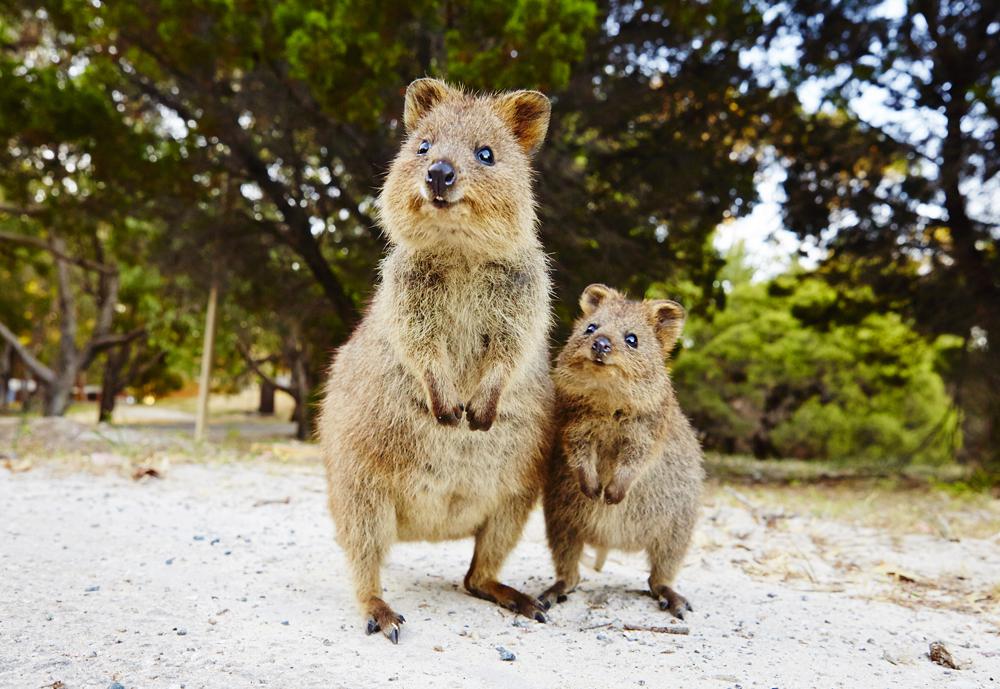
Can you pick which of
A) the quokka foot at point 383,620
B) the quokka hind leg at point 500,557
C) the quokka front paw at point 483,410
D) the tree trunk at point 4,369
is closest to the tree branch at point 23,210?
the quokka hind leg at point 500,557

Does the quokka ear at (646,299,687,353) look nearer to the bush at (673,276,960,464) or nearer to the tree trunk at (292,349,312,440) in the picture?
the bush at (673,276,960,464)

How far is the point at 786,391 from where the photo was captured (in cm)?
1631

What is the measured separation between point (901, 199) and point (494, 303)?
769 centimetres

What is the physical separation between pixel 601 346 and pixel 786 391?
45.7 ft

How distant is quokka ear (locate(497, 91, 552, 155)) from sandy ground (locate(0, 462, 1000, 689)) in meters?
2.11

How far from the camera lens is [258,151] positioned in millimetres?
10492

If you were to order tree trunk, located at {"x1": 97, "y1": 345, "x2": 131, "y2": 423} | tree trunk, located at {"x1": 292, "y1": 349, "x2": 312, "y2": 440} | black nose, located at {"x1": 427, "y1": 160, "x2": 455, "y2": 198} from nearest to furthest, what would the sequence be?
black nose, located at {"x1": 427, "y1": 160, "x2": 455, "y2": 198} < tree trunk, located at {"x1": 292, "y1": 349, "x2": 312, "y2": 440} < tree trunk, located at {"x1": 97, "y1": 345, "x2": 131, "y2": 423}

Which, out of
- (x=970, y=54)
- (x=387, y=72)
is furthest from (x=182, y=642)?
(x=970, y=54)

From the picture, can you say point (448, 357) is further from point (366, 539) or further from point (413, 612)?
point (413, 612)

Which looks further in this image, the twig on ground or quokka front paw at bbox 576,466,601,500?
the twig on ground

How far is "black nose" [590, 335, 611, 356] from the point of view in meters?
3.50

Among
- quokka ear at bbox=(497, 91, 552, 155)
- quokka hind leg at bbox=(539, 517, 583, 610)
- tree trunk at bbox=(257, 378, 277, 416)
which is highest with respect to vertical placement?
quokka ear at bbox=(497, 91, 552, 155)

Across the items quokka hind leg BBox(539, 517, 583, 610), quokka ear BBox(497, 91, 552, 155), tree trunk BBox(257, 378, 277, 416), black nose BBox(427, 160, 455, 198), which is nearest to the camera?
black nose BBox(427, 160, 455, 198)

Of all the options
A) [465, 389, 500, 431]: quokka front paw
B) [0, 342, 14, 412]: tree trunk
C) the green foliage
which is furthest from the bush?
[0, 342, 14, 412]: tree trunk
